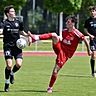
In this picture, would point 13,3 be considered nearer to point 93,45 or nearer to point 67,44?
point 93,45

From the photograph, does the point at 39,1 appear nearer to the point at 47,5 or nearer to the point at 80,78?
the point at 47,5

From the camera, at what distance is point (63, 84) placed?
15.5m

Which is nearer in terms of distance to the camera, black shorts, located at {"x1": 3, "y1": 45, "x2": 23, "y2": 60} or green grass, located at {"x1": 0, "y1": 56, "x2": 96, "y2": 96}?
green grass, located at {"x1": 0, "y1": 56, "x2": 96, "y2": 96}

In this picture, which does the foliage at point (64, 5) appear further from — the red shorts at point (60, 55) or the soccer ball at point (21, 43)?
the soccer ball at point (21, 43)

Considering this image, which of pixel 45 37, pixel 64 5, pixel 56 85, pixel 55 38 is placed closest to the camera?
pixel 45 37

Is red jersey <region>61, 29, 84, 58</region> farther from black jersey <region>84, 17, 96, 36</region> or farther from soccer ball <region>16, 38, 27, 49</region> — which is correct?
black jersey <region>84, 17, 96, 36</region>

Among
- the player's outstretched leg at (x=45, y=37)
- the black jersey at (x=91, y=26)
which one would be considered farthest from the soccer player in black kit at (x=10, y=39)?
the black jersey at (x=91, y=26)

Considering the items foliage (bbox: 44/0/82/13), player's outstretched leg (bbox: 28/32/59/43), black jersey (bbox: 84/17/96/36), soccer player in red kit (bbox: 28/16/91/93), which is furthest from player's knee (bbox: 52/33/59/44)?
foliage (bbox: 44/0/82/13)

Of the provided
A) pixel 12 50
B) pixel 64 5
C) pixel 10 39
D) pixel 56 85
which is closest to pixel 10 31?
pixel 10 39

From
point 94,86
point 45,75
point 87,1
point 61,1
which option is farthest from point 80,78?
point 87,1

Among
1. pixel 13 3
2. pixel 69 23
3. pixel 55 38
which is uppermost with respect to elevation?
pixel 69 23

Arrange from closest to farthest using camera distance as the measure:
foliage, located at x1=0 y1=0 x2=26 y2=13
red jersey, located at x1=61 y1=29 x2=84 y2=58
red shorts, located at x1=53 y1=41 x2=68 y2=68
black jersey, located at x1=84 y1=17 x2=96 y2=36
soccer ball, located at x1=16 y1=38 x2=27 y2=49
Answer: soccer ball, located at x1=16 y1=38 x2=27 y2=49 < red shorts, located at x1=53 y1=41 x2=68 y2=68 < red jersey, located at x1=61 y1=29 x2=84 y2=58 < black jersey, located at x1=84 y1=17 x2=96 y2=36 < foliage, located at x1=0 y1=0 x2=26 y2=13

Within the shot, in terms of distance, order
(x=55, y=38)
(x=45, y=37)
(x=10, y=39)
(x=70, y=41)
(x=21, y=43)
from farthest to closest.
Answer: (x=10, y=39) < (x=70, y=41) < (x=21, y=43) < (x=55, y=38) < (x=45, y=37)

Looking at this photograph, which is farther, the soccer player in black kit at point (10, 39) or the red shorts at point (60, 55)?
the soccer player in black kit at point (10, 39)
